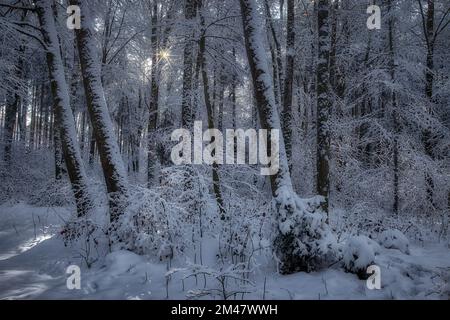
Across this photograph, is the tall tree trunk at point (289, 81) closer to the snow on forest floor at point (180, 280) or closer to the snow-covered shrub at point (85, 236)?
the snow on forest floor at point (180, 280)

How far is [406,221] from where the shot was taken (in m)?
8.80

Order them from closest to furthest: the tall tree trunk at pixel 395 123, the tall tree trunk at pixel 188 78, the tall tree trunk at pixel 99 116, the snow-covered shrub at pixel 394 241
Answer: the snow-covered shrub at pixel 394 241, the tall tree trunk at pixel 99 116, the tall tree trunk at pixel 188 78, the tall tree trunk at pixel 395 123

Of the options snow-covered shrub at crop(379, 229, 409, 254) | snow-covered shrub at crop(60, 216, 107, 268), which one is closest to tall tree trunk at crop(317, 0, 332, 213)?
snow-covered shrub at crop(379, 229, 409, 254)

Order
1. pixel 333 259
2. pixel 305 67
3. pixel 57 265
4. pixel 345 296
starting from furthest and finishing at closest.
A: pixel 305 67 → pixel 57 265 → pixel 333 259 → pixel 345 296

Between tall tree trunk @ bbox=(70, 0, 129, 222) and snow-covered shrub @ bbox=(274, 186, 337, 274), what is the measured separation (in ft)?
11.2

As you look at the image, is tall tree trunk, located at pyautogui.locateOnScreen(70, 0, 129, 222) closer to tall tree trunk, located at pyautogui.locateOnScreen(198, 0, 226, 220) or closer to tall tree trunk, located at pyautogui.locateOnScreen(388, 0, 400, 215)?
tall tree trunk, located at pyautogui.locateOnScreen(198, 0, 226, 220)

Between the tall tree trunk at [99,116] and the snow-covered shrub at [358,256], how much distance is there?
14.3 ft

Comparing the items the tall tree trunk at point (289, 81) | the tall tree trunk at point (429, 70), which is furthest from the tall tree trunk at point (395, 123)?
the tall tree trunk at point (289, 81)

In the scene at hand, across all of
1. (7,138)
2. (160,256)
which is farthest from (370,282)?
(7,138)

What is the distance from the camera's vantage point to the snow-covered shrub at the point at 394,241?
6.54 m

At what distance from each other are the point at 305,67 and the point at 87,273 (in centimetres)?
1427

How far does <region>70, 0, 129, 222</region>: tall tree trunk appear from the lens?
280 inches

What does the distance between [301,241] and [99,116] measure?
491 cm

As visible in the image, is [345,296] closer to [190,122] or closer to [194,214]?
[194,214]
